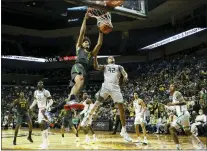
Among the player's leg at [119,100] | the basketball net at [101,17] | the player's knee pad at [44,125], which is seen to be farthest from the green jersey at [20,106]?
the basketball net at [101,17]

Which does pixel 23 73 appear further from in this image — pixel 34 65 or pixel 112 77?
pixel 112 77

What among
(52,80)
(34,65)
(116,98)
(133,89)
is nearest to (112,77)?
(116,98)

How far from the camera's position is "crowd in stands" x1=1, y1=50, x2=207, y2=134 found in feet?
40.3

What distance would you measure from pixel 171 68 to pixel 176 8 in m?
3.69

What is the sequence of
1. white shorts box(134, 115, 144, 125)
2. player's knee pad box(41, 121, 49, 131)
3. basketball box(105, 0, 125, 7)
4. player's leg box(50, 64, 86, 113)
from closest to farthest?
basketball box(105, 0, 125, 7)
player's leg box(50, 64, 86, 113)
player's knee pad box(41, 121, 49, 131)
white shorts box(134, 115, 144, 125)

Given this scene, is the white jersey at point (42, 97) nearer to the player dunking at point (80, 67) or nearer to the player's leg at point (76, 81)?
the player dunking at point (80, 67)

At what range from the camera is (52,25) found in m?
24.8

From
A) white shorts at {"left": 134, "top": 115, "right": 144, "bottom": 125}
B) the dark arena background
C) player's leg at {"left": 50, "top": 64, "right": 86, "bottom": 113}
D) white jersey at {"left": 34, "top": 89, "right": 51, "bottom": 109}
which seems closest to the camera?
player's leg at {"left": 50, "top": 64, "right": 86, "bottom": 113}

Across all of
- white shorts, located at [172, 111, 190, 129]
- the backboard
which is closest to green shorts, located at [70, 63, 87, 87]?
the backboard

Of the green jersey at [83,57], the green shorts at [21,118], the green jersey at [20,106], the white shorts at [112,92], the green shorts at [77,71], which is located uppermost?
the green jersey at [83,57]

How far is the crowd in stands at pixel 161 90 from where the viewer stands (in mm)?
12289

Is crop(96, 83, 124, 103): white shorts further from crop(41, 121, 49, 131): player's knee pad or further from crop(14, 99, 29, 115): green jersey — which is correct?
crop(14, 99, 29, 115): green jersey

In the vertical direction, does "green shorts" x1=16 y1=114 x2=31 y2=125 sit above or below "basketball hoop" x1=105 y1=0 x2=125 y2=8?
below

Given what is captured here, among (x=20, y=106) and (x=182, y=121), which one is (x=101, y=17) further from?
(x=20, y=106)
